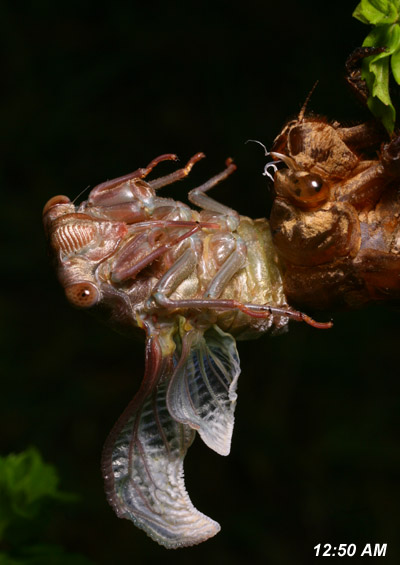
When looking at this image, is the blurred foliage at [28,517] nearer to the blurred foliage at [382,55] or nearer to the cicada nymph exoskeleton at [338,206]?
the cicada nymph exoskeleton at [338,206]

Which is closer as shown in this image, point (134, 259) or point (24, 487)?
point (134, 259)

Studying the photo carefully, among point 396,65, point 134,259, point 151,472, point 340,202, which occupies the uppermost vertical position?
point 396,65

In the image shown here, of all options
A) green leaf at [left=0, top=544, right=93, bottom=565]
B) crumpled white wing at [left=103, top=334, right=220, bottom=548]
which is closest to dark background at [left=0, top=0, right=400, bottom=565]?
green leaf at [left=0, top=544, right=93, bottom=565]

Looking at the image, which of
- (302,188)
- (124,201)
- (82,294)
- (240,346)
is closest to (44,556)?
(82,294)

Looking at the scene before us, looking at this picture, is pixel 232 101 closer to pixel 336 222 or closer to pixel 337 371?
pixel 337 371

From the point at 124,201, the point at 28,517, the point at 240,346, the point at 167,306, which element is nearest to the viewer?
the point at 167,306

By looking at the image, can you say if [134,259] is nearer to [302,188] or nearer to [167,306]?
[167,306]

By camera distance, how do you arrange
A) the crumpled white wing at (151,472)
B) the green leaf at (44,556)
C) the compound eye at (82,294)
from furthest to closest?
the green leaf at (44,556) → the crumpled white wing at (151,472) → the compound eye at (82,294)

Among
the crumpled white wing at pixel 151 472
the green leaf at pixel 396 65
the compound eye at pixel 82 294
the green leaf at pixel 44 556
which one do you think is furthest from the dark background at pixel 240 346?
the compound eye at pixel 82 294
